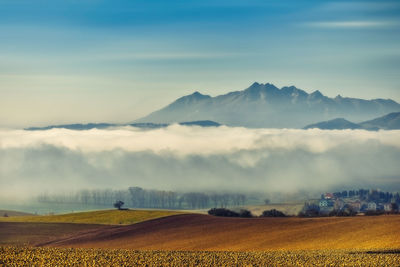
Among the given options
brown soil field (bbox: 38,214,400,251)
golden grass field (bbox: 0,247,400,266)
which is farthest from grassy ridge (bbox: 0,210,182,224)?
golden grass field (bbox: 0,247,400,266)

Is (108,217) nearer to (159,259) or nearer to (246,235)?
(246,235)

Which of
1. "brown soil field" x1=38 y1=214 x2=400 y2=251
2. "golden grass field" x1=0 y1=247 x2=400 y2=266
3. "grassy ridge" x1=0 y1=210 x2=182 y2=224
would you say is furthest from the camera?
"grassy ridge" x1=0 y1=210 x2=182 y2=224

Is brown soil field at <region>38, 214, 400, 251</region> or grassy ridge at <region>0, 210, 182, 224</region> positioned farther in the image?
grassy ridge at <region>0, 210, 182, 224</region>

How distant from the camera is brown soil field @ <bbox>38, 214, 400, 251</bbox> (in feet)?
314

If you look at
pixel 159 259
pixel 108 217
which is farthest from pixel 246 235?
pixel 108 217

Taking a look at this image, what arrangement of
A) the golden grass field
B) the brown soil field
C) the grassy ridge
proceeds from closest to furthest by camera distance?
the golden grass field → the brown soil field → the grassy ridge

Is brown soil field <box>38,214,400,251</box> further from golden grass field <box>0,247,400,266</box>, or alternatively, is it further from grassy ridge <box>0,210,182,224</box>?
golden grass field <box>0,247,400,266</box>

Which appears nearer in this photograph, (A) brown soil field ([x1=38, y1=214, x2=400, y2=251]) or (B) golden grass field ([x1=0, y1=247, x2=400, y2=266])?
(B) golden grass field ([x1=0, y1=247, x2=400, y2=266])

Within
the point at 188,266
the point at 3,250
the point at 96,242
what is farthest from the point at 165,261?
the point at 96,242

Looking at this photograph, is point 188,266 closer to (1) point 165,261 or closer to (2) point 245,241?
(1) point 165,261

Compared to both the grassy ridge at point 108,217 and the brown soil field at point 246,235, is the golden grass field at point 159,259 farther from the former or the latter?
the grassy ridge at point 108,217

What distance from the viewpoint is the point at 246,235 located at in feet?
368

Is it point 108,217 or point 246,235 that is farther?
point 108,217

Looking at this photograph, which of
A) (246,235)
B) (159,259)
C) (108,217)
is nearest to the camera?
(159,259)
